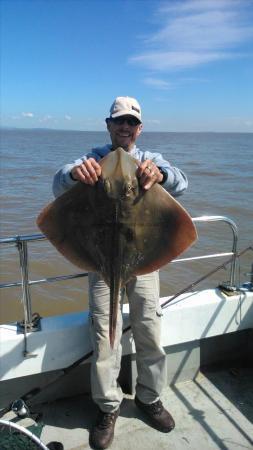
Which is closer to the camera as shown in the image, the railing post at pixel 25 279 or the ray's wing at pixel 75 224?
the ray's wing at pixel 75 224

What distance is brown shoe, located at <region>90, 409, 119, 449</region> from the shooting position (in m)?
3.31

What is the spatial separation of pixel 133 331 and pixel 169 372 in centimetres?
90

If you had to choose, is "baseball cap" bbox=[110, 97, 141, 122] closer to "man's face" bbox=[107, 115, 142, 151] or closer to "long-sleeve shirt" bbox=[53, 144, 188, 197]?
"man's face" bbox=[107, 115, 142, 151]

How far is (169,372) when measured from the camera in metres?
4.10

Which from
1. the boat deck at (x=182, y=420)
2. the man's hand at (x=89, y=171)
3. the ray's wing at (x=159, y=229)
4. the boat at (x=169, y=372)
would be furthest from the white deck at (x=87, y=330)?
the man's hand at (x=89, y=171)

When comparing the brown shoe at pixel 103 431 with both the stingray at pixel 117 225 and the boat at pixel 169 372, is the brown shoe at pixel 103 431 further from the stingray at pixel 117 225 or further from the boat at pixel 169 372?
the stingray at pixel 117 225

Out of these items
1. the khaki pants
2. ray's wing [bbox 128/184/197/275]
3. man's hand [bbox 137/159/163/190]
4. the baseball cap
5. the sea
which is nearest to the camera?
man's hand [bbox 137/159/163/190]

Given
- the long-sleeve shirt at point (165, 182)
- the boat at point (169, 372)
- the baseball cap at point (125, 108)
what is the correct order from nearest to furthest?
1. the long-sleeve shirt at point (165, 182)
2. the baseball cap at point (125, 108)
3. the boat at point (169, 372)

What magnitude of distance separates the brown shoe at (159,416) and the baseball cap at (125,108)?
2526 mm

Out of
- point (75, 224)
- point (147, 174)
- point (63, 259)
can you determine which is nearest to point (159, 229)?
point (147, 174)

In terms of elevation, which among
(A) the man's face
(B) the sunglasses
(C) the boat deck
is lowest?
(C) the boat deck

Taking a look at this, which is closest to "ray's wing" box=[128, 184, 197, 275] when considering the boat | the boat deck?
the boat

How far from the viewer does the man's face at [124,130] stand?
323 centimetres

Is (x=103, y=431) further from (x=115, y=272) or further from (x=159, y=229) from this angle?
(x=159, y=229)
